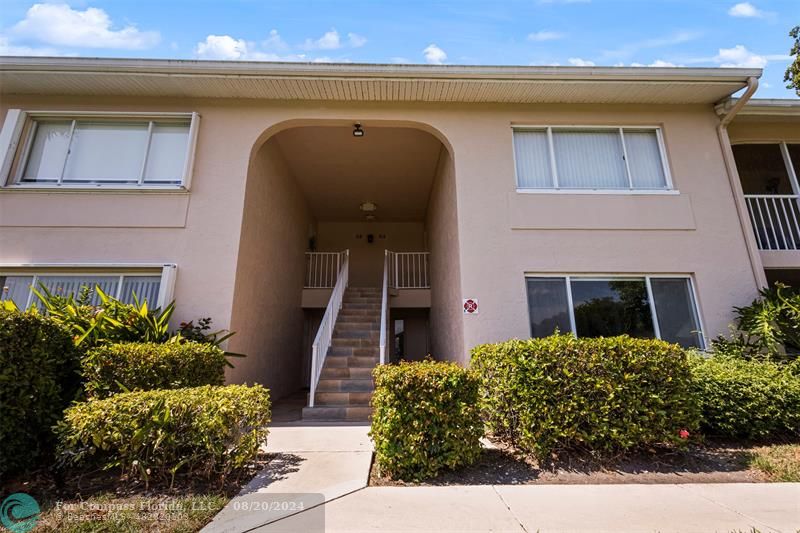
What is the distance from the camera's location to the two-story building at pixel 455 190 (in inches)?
238

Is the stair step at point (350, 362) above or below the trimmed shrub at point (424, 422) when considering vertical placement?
above

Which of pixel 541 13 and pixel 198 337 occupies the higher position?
pixel 541 13

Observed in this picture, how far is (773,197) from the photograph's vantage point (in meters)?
7.35

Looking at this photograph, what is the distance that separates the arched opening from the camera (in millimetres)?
7011

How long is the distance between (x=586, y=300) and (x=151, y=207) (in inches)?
302

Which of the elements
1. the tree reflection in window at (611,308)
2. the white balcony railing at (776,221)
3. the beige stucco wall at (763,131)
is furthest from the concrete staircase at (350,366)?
the beige stucco wall at (763,131)

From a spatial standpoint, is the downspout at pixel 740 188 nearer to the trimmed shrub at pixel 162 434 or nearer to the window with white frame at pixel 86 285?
the trimmed shrub at pixel 162 434

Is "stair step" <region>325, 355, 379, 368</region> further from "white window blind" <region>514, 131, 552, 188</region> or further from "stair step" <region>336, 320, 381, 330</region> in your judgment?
"white window blind" <region>514, 131, 552, 188</region>

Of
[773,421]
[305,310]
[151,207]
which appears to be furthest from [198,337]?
[773,421]

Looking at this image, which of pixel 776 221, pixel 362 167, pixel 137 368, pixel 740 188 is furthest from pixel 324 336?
pixel 776 221

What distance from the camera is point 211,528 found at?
2.57m

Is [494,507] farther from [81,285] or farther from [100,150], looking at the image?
[100,150]

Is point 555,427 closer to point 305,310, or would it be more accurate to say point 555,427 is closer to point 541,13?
point 541,13
